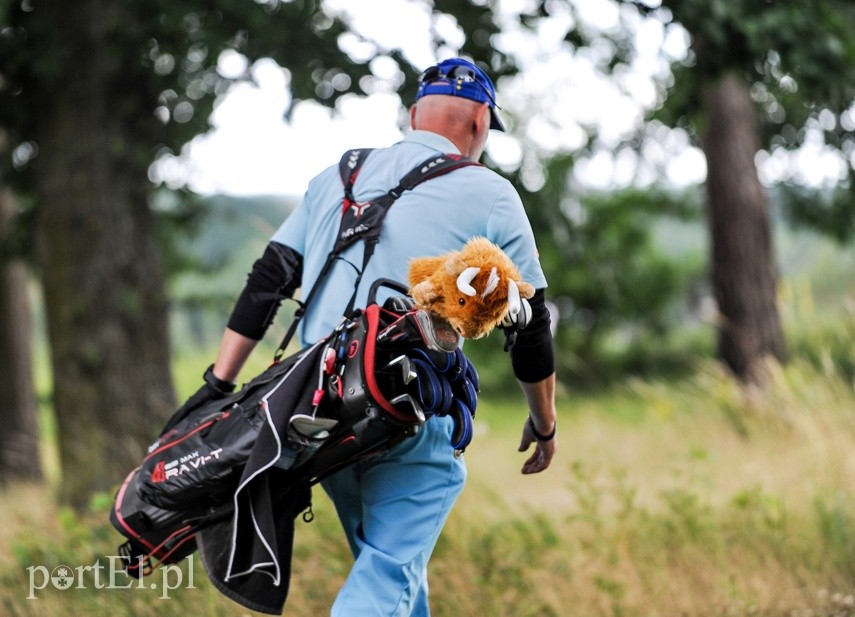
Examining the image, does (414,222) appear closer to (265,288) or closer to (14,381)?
(265,288)

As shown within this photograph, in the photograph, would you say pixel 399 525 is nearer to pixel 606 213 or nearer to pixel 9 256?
pixel 9 256

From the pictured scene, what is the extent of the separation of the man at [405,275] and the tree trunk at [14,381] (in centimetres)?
862

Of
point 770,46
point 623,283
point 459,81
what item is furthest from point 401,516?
point 623,283

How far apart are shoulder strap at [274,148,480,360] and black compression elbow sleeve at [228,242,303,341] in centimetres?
21

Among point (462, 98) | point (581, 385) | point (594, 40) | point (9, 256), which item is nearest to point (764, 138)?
Result: point (594, 40)

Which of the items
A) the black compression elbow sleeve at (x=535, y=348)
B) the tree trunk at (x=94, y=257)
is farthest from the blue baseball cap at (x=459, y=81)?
the tree trunk at (x=94, y=257)

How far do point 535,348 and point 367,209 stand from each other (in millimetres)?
640

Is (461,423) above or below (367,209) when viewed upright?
below

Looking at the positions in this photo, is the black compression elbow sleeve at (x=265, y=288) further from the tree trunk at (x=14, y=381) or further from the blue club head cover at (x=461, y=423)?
the tree trunk at (x=14, y=381)

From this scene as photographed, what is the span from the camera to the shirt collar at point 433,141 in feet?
10.2

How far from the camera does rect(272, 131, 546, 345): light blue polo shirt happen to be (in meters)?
2.92

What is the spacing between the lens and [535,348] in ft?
10.1

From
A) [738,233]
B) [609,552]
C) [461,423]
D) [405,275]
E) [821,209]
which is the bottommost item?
[821,209]

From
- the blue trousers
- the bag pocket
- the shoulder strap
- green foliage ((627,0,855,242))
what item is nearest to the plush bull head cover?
the shoulder strap
